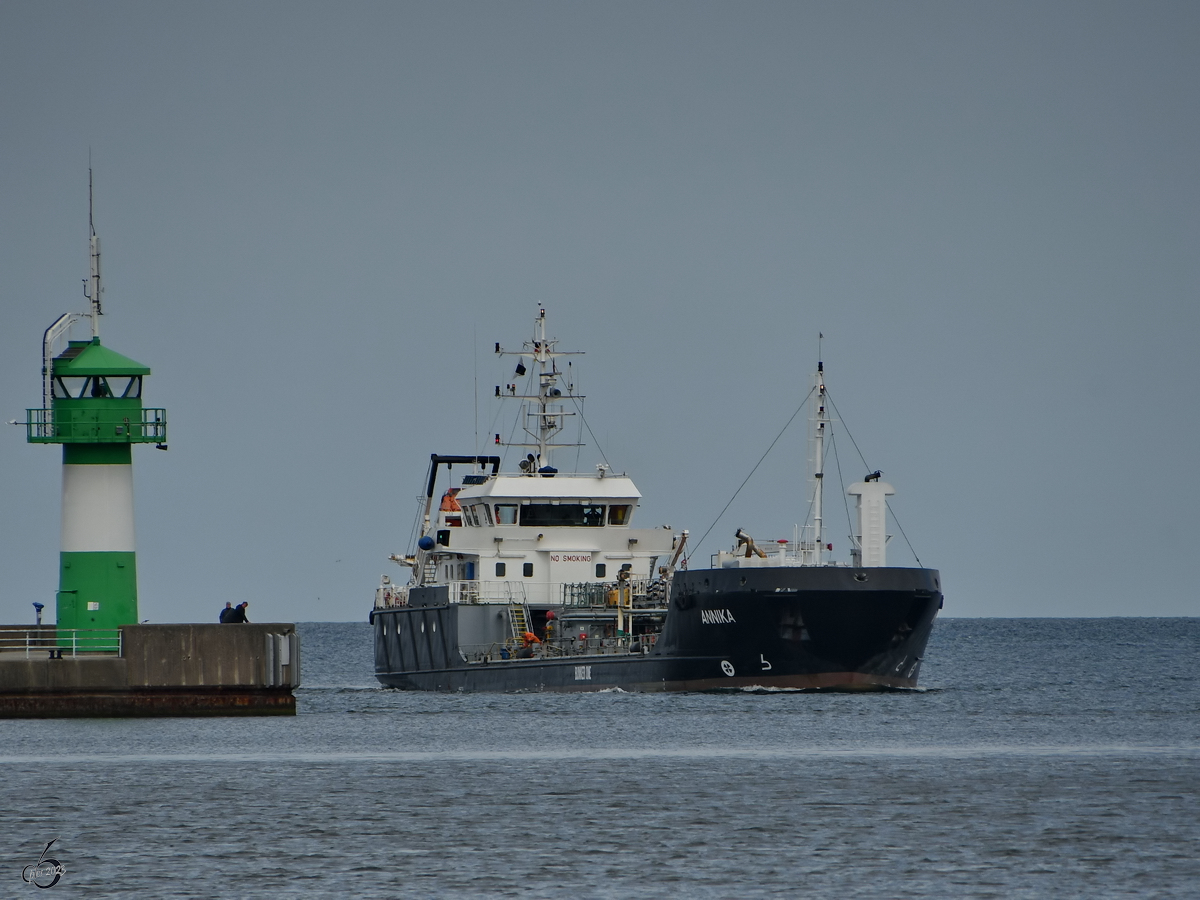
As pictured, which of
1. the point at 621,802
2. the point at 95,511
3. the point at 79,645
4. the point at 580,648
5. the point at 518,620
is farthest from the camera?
the point at 518,620

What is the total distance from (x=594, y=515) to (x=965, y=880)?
32.4 meters

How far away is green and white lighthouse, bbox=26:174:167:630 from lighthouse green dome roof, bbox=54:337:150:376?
0.02m

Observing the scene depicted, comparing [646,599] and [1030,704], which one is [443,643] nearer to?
[646,599]

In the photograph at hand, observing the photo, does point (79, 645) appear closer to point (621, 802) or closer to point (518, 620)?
point (621, 802)

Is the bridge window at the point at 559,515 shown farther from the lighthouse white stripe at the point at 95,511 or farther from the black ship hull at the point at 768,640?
the lighthouse white stripe at the point at 95,511

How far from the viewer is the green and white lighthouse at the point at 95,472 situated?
127 feet

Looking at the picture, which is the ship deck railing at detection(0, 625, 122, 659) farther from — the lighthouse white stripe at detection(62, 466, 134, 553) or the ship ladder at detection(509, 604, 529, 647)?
the ship ladder at detection(509, 604, 529, 647)

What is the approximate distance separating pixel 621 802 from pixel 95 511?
14971 millimetres

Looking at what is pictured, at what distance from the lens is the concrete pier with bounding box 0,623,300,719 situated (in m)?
37.6

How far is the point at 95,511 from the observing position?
39.0 m

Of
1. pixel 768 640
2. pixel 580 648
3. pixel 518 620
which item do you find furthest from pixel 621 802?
pixel 518 620

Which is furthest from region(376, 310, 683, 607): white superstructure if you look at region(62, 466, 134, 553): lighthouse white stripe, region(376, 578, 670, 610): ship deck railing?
region(62, 466, 134, 553): lighthouse white stripe

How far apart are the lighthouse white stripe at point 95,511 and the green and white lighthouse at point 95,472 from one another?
0.06ft

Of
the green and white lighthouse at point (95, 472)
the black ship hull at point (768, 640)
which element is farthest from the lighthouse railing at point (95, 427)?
the black ship hull at point (768, 640)
